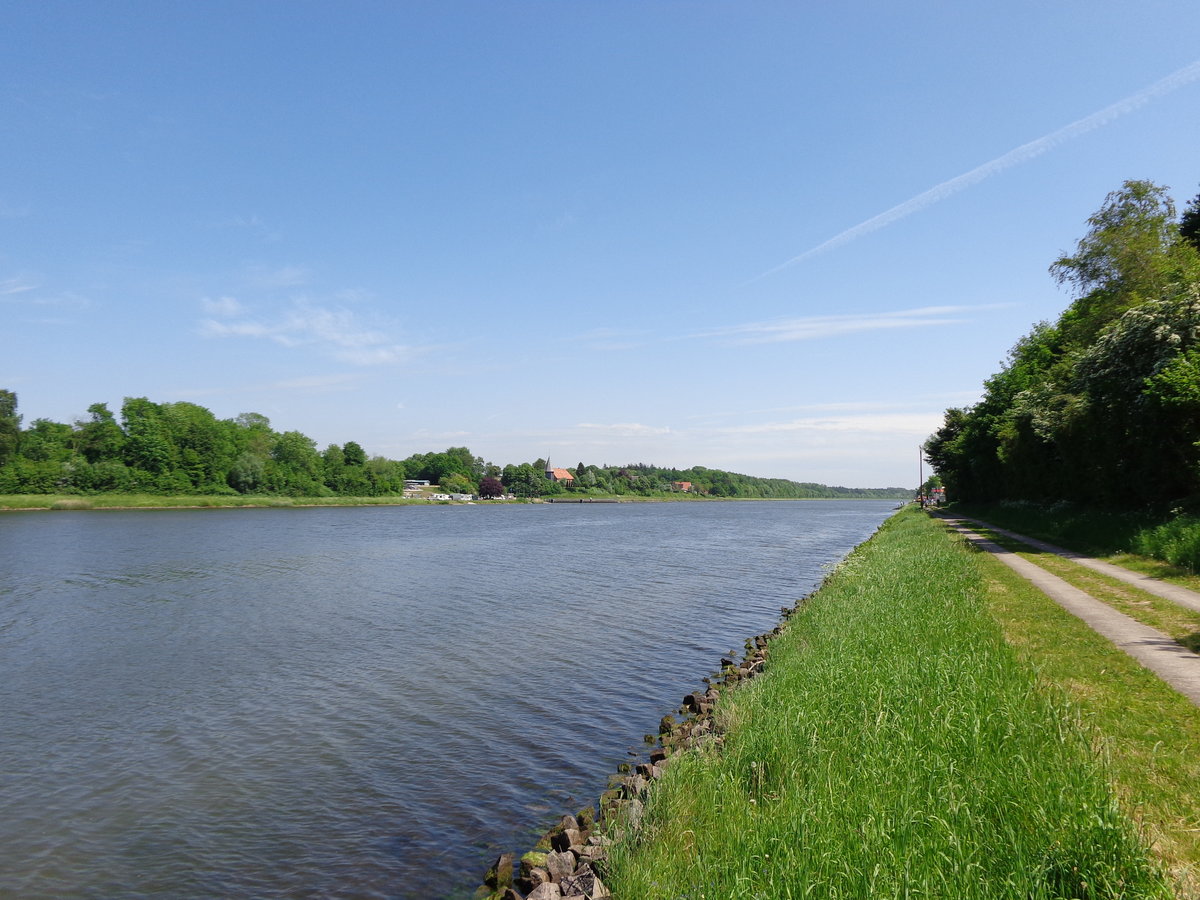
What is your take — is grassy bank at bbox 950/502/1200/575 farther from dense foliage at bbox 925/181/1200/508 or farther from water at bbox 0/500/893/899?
water at bbox 0/500/893/899

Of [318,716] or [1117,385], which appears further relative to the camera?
[1117,385]

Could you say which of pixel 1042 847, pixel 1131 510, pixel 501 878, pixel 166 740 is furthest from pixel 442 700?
pixel 1131 510

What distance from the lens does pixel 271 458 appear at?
6127 inches

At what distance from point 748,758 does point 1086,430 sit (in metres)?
31.0

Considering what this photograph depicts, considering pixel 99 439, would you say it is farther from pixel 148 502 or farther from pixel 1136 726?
pixel 1136 726

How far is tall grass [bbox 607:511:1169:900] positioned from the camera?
535 centimetres

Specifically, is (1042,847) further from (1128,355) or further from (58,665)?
(1128,355)

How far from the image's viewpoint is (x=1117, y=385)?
94.0ft

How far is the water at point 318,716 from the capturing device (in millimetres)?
9492

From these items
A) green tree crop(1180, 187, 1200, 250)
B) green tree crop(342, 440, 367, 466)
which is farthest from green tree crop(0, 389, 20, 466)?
green tree crop(1180, 187, 1200, 250)

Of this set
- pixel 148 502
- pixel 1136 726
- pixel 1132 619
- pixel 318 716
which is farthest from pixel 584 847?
pixel 148 502

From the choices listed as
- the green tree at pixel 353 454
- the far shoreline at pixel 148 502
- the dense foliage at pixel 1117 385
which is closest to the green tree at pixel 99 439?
the far shoreline at pixel 148 502

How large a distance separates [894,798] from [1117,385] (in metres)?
28.9

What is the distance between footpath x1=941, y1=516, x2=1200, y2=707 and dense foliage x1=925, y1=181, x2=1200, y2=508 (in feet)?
17.0
